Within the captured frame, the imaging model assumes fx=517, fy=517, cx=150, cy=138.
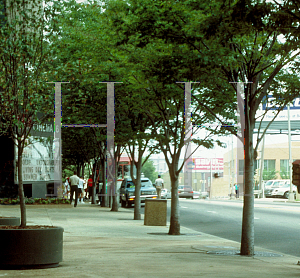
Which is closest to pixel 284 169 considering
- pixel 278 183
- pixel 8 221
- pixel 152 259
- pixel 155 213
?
pixel 278 183

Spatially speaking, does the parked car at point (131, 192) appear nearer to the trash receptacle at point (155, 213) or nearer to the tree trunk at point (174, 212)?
the trash receptacle at point (155, 213)

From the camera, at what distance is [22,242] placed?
7.62 meters

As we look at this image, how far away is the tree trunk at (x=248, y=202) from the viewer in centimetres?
1037

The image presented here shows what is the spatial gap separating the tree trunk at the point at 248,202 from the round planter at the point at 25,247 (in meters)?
4.31

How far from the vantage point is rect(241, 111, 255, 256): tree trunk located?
34.0 feet

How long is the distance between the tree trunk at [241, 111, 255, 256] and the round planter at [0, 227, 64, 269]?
4305mm

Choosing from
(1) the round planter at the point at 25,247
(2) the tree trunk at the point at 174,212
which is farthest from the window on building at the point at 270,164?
(1) the round planter at the point at 25,247

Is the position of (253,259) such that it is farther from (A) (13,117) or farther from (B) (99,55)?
(B) (99,55)

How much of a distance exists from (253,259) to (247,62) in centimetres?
394

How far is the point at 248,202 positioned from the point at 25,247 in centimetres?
470

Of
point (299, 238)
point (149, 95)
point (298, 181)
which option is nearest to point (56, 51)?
point (149, 95)

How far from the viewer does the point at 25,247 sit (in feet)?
25.1

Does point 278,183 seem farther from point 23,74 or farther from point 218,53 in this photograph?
point 23,74

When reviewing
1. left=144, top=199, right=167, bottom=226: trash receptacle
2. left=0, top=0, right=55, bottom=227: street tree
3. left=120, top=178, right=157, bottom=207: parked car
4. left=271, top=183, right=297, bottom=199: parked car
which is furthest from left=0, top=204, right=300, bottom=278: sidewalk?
left=271, top=183, right=297, bottom=199: parked car
